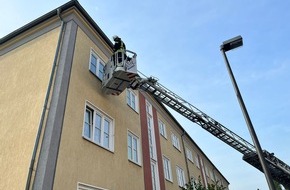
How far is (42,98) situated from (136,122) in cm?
674

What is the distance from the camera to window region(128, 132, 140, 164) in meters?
12.7

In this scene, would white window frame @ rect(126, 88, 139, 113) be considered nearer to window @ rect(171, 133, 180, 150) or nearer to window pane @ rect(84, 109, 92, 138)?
window pane @ rect(84, 109, 92, 138)

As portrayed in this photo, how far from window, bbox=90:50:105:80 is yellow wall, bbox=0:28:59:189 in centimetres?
190

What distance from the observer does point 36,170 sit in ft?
23.6

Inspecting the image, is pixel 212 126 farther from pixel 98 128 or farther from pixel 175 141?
pixel 98 128

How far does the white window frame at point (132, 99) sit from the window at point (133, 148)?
214 centimetres

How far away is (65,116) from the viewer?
8703 mm

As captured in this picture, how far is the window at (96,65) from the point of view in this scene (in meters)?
11.8

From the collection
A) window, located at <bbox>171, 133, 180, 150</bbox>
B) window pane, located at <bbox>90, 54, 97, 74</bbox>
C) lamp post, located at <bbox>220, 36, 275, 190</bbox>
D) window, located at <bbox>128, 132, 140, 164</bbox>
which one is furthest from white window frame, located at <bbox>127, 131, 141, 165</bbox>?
window, located at <bbox>171, 133, 180, 150</bbox>

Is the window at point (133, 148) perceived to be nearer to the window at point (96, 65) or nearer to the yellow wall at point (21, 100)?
the window at point (96, 65)

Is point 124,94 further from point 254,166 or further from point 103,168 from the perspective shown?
point 254,166

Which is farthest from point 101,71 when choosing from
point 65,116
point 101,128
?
point 65,116

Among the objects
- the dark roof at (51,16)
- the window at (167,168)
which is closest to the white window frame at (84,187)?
the dark roof at (51,16)

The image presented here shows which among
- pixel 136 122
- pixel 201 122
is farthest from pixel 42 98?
pixel 201 122
